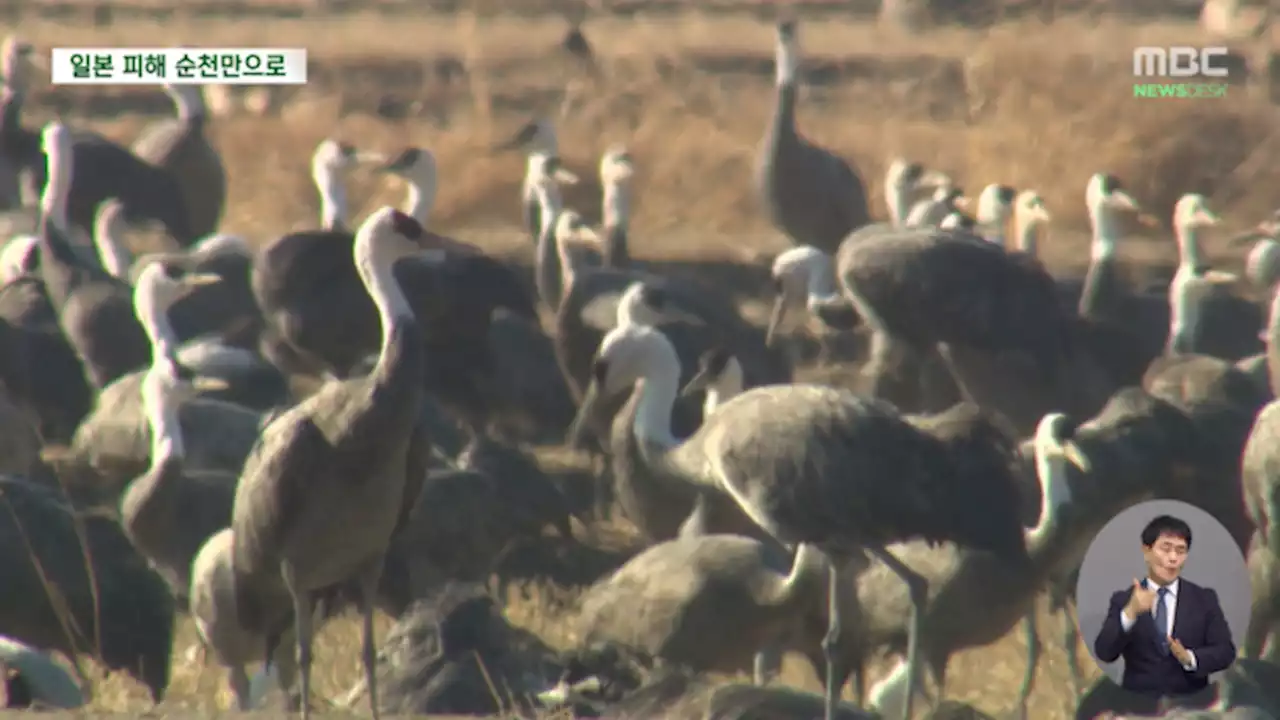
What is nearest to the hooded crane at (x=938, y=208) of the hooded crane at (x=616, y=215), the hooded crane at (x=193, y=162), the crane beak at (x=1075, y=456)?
the hooded crane at (x=616, y=215)

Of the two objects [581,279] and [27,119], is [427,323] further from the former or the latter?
[27,119]

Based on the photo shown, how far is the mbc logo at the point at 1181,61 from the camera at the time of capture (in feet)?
69.4

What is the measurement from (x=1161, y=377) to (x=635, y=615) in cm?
371

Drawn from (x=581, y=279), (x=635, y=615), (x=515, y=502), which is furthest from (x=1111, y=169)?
(x=635, y=615)

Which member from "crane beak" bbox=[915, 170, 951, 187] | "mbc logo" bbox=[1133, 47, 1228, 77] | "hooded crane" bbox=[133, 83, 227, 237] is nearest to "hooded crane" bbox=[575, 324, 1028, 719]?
"crane beak" bbox=[915, 170, 951, 187]

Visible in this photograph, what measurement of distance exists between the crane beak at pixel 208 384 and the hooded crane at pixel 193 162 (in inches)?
181

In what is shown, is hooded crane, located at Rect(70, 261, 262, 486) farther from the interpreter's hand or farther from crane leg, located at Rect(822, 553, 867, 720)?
the interpreter's hand

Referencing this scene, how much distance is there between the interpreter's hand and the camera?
25.0ft

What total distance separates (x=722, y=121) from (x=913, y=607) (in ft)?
46.6

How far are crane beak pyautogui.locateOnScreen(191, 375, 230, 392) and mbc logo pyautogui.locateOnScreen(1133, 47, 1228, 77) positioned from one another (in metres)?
9.49

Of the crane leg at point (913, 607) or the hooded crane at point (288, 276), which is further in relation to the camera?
the hooded crane at point (288, 276)

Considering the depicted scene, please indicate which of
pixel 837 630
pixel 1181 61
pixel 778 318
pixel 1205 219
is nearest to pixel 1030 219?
pixel 1205 219

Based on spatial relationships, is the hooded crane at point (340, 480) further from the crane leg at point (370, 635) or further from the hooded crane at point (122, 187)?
the hooded crane at point (122, 187)

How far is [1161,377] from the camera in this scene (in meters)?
12.1
